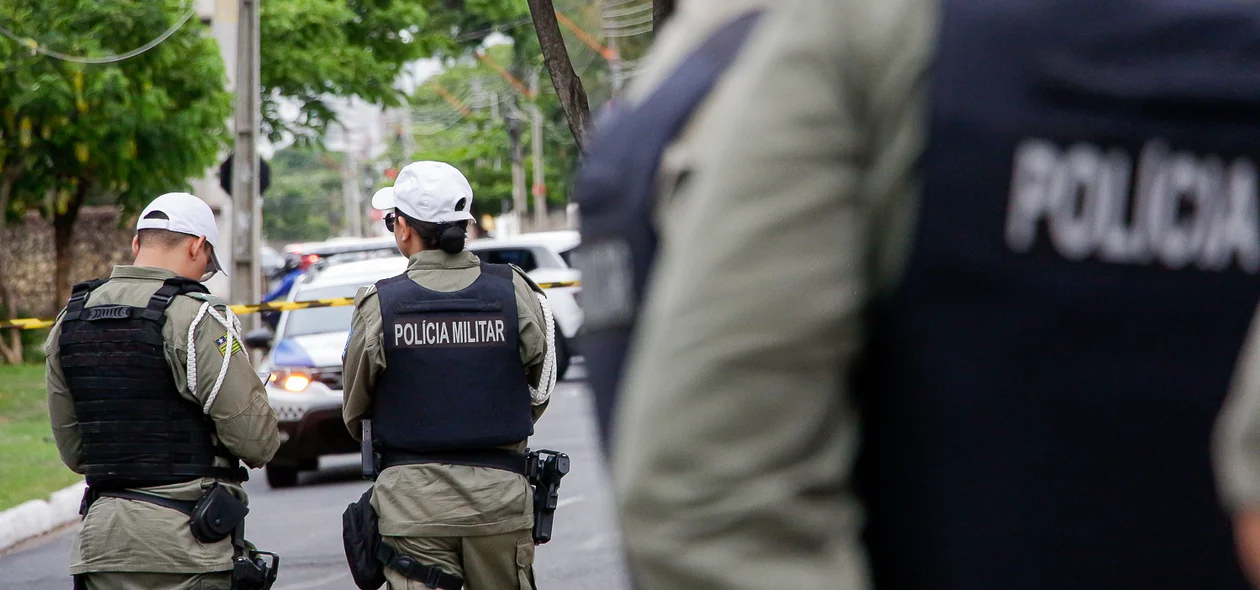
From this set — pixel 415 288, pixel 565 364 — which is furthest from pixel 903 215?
pixel 565 364

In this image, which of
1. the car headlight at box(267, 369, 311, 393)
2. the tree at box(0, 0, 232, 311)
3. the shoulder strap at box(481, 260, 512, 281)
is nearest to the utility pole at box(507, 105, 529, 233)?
the tree at box(0, 0, 232, 311)

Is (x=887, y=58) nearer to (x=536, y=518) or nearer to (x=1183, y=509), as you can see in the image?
(x=1183, y=509)

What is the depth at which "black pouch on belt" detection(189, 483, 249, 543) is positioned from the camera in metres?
4.57

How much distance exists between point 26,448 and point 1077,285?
13.5m

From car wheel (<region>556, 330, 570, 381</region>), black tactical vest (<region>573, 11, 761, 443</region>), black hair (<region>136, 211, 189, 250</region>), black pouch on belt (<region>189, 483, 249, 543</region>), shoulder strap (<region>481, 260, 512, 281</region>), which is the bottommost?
car wheel (<region>556, 330, 570, 381</region>)

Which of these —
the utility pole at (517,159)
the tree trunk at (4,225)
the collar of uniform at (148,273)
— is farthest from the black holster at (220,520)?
the utility pole at (517,159)

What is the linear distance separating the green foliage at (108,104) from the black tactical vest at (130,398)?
Answer: 1653 cm

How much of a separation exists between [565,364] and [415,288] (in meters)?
14.4

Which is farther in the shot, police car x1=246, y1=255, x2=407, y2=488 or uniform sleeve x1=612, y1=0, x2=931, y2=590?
police car x1=246, y1=255, x2=407, y2=488

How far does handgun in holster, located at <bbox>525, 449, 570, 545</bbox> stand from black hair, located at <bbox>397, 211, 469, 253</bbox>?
705mm

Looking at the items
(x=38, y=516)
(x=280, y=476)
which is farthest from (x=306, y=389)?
(x=38, y=516)

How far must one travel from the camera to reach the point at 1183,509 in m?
1.23

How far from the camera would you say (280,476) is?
40.1 feet

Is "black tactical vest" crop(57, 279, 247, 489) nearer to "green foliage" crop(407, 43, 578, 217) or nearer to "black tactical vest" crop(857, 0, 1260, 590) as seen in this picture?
"black tactical vest" crop(857, 0, 1260, 590)
